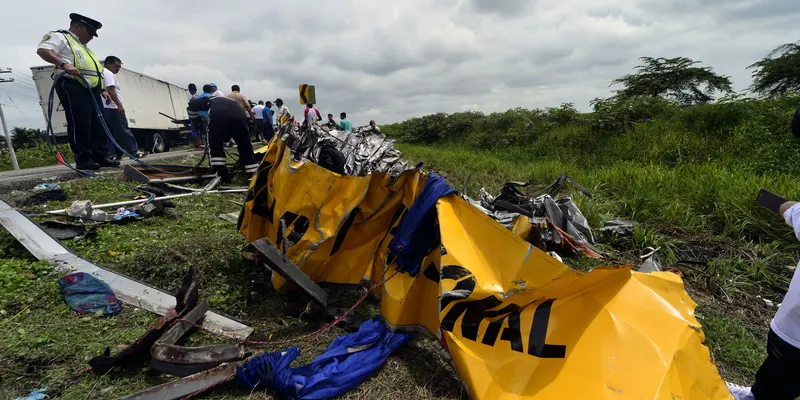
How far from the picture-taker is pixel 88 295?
2293 millimetres

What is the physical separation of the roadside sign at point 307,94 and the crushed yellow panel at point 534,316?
13.5 ft

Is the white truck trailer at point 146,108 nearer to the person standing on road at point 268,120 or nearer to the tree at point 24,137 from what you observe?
the person standing on road at point 268,120

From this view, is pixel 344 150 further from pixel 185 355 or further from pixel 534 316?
pixel 534 316

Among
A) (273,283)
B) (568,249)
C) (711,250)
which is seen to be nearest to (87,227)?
(273,283)

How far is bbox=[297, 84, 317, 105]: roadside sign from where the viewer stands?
5.92m

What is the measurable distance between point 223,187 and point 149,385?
177 inches

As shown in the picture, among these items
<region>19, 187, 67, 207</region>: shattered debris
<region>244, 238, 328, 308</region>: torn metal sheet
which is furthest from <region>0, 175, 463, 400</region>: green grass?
<region>19, 187, 67, 207</region>: shattered debris

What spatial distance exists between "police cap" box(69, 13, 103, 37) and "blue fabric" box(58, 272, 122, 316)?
454 cm

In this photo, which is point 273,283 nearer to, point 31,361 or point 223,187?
point 31,361

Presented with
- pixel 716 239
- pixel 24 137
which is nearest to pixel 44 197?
pixel 716 239

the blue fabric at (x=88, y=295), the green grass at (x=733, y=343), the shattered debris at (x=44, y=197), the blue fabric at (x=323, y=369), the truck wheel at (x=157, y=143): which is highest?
the truck wheel at (x=157, y=143)

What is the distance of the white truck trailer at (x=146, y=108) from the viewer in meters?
11.2

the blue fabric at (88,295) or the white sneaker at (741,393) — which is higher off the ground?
the blue fabric at (88,295)

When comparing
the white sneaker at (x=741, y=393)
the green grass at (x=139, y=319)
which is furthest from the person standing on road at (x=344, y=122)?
the white sneaker at (x=741, y=393)
